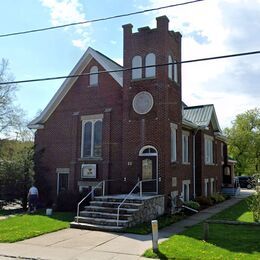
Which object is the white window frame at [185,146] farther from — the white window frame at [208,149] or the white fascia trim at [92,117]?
the white fascia trim at [92,117]

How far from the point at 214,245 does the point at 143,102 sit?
1015cm

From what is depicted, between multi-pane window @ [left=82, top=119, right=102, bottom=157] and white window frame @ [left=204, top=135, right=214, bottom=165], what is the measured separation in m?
9.79

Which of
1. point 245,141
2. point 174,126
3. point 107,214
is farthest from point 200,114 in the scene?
point 245,141

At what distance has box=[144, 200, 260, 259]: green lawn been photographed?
Answer: 33.5 feet

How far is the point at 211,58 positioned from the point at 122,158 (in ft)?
33.2

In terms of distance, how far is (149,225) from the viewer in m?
15.6

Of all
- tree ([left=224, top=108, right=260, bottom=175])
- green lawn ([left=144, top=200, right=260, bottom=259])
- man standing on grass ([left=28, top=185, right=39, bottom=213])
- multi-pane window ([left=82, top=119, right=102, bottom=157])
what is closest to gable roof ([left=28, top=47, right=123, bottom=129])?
multi-pane window ([left=82, top=119, right=102, bottom=157])

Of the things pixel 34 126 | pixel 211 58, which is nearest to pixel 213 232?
pixel 211 58

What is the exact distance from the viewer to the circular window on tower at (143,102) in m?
19.8

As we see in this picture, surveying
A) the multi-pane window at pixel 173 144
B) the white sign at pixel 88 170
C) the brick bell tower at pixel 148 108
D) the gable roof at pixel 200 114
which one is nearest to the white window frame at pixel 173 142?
the multi-pane window at pixel 173 144

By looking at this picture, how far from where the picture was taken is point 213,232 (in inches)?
539

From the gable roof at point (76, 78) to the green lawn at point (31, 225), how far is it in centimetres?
736

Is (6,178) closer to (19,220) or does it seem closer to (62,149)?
(62,149)

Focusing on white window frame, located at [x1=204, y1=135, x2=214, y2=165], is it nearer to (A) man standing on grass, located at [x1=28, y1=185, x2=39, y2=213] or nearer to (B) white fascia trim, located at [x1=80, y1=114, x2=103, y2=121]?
(B) white fascia trim, located at [x1=80, y1=114, x2=103, y2=121]
